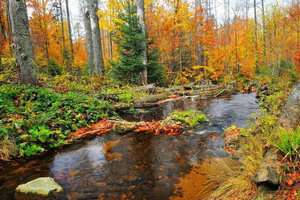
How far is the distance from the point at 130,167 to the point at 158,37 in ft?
40.7

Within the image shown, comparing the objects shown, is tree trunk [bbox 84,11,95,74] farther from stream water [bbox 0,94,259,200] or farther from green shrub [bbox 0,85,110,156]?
stream water [bbox 0,94,259,200]

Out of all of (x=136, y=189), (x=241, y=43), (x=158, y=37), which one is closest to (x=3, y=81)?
(x=136, y=189)

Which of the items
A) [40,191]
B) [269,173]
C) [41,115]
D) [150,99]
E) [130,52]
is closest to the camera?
[269,173]

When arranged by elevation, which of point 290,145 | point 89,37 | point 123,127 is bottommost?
point 123,127

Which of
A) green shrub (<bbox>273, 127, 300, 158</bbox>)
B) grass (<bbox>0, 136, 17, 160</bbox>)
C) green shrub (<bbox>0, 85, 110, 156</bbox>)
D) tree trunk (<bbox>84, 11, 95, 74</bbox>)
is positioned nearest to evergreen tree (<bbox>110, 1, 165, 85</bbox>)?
green shrub (<bbox>0, 85, 110, 156</bbox>)

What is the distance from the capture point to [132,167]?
378cm

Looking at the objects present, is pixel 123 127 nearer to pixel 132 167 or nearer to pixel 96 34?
pixel 132 167

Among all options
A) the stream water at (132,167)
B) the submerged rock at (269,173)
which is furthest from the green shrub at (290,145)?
A: the stream water at (132,167)

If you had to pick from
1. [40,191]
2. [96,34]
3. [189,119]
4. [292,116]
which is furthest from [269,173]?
[96,34]

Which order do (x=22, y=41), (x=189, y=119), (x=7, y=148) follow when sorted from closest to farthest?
(x=7, y=148)
(x=189, y=119)
(x=22, y=41)

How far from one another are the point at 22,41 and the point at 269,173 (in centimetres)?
842

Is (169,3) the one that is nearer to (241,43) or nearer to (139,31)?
(139,31)

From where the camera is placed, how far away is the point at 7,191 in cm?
311

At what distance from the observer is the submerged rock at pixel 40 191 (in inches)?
114
